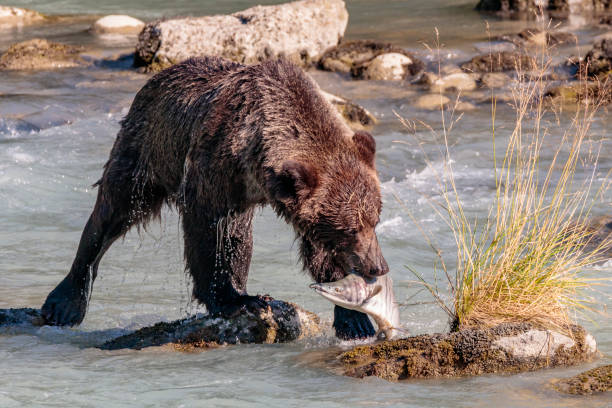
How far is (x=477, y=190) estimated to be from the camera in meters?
10.0

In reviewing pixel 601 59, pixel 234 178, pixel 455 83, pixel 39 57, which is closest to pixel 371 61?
pixel 455 83

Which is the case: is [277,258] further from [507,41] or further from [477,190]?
[507,41]

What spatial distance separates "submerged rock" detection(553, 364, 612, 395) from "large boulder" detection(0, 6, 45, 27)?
2046cm

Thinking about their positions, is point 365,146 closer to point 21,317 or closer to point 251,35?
point 21,317

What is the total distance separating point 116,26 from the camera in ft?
69.1

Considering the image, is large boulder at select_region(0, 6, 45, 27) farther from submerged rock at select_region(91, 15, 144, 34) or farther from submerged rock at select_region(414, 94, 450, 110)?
submerged rock at select_region(414, 94, 450, 110)

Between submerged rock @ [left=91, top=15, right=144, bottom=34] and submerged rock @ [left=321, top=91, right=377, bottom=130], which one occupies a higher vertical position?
submerged rock @ [left=91, top=15, right=144, bottom=34]

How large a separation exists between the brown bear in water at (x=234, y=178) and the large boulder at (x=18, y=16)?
1745 cm

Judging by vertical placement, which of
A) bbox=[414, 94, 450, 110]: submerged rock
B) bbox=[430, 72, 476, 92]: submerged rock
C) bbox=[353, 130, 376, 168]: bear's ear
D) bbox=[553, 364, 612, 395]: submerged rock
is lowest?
bbox=[553, 364, 612, 395]: submerged rock

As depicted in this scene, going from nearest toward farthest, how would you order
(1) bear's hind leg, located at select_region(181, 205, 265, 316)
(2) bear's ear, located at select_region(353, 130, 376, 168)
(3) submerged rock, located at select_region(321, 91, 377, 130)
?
(2) bear's ear, located at select_region(353, 130, 376, 168) < (1) bear's hind leg, located at select_region(181, 205, 265, 316) < (3) submerged rock, located at select_region(321, 91, 377, 130)

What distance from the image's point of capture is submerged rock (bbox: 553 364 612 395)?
4141 mm


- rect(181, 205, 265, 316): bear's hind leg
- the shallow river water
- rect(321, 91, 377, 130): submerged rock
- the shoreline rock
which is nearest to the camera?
the shallow river water

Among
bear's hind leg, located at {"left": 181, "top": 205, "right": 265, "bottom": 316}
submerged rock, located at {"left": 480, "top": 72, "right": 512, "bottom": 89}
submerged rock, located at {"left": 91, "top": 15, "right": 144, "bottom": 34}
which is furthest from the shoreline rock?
bear's hind leg, located at {"left": 181, "top": 205, "right": 265, "bottom": 316}

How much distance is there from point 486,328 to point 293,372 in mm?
1059
